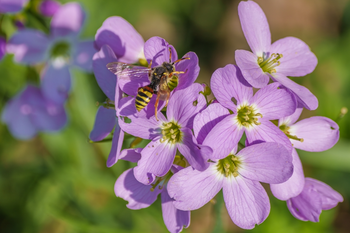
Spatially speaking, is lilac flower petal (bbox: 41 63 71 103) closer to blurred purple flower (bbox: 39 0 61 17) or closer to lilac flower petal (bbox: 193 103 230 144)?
blurred purple flower (bbox: 39 0 61 17)

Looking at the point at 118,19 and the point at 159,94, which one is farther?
the point at 118,19

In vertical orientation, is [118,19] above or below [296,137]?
above

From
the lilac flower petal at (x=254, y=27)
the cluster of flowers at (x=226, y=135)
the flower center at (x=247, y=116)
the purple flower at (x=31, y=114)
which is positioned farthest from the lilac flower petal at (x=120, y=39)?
the purple flower at (x=31, y=114)

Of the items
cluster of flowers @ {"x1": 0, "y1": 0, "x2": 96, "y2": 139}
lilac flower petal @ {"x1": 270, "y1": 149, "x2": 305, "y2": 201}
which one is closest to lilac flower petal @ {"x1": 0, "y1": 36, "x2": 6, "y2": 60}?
cluster of flowers @ {"x1": 0, "y1": 0, "x2": 96, "y2": 139}

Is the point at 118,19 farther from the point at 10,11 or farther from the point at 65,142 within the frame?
the point at 65,142

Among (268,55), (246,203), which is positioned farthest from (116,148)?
(268,55)

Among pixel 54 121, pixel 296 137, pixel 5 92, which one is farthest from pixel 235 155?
pixel 5 92

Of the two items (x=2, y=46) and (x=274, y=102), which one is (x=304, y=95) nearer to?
(x=274, y=102)
